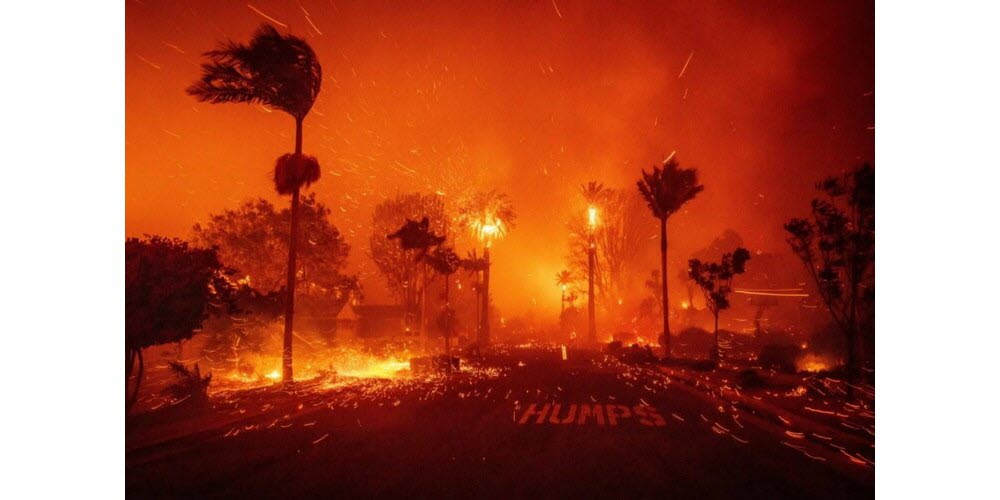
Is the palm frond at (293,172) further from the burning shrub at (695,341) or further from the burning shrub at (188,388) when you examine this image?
the burning shrub at (695,341)

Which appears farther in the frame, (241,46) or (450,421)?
(241,46)

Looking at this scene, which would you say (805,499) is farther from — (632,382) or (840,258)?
(632,382)

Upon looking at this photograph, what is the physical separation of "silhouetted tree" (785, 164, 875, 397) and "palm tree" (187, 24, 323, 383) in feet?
47.7

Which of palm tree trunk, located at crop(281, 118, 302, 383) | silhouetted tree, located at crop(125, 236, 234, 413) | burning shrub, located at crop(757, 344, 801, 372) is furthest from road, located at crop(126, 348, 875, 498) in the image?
burning shrub, located at crop(757, 344, 801, 372)

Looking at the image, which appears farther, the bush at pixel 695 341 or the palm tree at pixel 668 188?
the bush at pixel 695 341

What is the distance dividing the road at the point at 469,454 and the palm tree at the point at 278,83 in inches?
282

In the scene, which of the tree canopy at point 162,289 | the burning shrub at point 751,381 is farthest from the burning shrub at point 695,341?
the tree canopy at point 162,289

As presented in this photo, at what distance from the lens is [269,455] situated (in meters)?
7.40

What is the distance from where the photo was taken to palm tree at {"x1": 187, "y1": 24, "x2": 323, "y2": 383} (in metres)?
13.3

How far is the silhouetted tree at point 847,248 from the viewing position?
41.1 ft

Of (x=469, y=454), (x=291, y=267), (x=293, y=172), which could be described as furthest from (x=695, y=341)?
(x=469, y=454)

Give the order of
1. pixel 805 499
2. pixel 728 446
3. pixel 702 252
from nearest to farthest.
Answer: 1. pixel 805 499
2. pixel 728 446
3. pixel 702 252

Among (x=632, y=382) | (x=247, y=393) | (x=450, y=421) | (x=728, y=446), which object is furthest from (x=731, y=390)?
(x=247, y=393)
